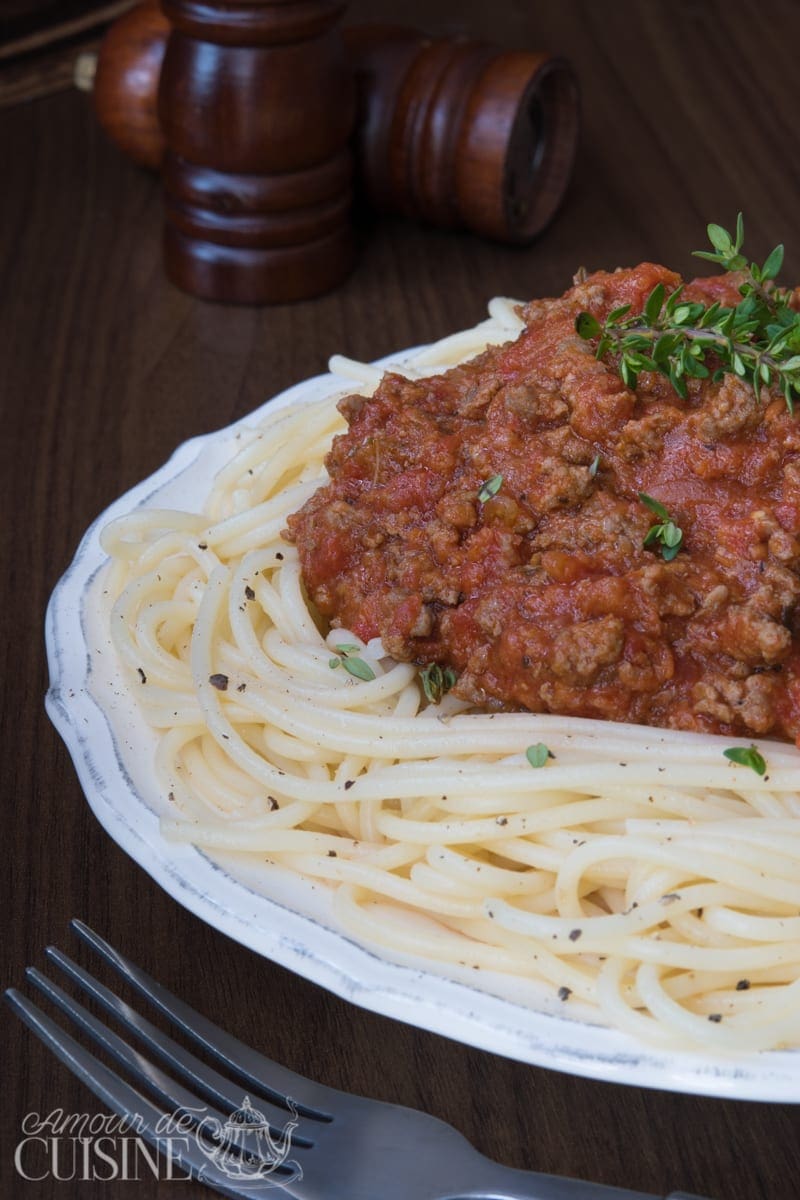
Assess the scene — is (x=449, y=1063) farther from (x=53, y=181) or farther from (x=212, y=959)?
(x=53, y=181)

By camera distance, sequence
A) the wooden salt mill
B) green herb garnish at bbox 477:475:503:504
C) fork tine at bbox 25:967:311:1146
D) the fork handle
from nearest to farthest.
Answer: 1. the fork handle
2. fork tine at bbox 25:967:311:1146
3. green herb garnish at bbox 477:475:503:504
4. the wooden salt mill

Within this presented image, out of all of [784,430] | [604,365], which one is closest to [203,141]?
[604,365]

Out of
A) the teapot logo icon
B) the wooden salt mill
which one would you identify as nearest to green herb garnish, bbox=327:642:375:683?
the teapot logo icon

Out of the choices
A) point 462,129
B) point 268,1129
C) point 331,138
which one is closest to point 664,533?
point 268,1129

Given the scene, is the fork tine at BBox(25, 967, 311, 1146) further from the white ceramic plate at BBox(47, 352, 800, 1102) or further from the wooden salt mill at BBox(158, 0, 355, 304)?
the wooden salt mill at BBox(158, 0, 355, 304)

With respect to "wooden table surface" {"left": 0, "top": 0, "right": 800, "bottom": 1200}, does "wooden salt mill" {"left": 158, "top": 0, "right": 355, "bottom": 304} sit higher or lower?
higher

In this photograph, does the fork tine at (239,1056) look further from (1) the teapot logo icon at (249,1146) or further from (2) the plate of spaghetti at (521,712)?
(2) the plate of spaghetti at (521,712)

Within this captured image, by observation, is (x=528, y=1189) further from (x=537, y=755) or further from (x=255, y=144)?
(x=255, y=144)
